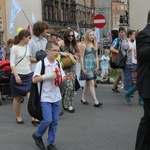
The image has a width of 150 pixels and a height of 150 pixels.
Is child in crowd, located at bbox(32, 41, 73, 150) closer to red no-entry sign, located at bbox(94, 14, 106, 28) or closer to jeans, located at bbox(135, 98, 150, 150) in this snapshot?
jeans, located at bbox(135, 98, 150, 150)

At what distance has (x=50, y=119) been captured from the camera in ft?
16.7

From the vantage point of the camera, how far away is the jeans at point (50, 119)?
5.10m

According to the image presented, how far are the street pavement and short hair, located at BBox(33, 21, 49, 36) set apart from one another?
1.68 metres

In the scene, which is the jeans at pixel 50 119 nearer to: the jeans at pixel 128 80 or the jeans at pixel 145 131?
the jeans at pixel 145 131

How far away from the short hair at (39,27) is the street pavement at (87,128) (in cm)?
168

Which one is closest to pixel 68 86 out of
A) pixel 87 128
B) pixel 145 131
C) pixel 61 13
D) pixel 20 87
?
pixel 20 87

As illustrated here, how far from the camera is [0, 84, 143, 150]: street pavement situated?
5.61m

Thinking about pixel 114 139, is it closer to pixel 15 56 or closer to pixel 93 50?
pixel 15 56

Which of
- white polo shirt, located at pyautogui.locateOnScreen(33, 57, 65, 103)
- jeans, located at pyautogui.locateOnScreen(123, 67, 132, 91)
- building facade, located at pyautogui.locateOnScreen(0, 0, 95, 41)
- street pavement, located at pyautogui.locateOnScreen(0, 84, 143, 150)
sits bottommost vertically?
street pavement, located at pyautogui.locateOnScreen(0, 84, 143, 150)

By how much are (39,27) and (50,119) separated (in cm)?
216

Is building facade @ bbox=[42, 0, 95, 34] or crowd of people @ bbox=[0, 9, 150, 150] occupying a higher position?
building facade @ bbox=[42, 0, 95, 34]

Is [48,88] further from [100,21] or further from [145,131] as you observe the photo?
[100,21]

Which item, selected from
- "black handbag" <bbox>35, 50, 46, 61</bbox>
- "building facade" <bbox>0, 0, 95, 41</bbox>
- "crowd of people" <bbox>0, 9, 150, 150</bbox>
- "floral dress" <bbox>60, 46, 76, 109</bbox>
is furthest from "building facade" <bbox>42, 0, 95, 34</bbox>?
"black handbag" <bbox>35, 50, 46, 61</bbox>

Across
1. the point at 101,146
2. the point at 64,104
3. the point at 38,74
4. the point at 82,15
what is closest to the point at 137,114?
the point at 64,104
